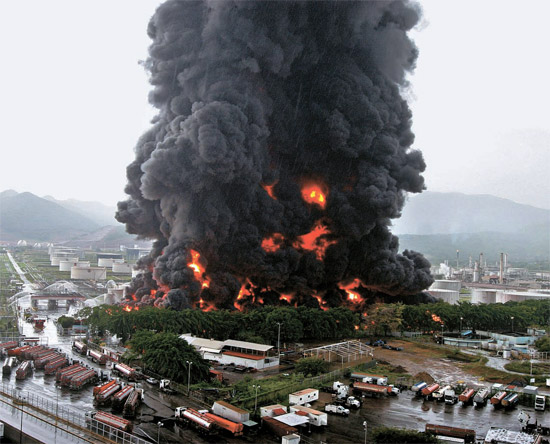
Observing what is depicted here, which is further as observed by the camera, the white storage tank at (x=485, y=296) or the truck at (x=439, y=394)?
the white storage tank at (x=485, y=296)

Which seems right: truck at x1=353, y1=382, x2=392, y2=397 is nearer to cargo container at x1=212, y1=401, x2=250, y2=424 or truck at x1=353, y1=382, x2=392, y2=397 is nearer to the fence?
cargo container at x1=212, y1=401, x2=250, y2=424

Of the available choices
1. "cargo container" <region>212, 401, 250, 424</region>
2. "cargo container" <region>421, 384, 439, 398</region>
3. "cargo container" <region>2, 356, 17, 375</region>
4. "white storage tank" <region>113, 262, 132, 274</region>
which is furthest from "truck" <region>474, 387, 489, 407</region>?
"white storage tank" <region>113, 262, 132, 274</region>

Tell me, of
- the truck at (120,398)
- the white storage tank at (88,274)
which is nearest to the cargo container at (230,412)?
the truck at (120,398)

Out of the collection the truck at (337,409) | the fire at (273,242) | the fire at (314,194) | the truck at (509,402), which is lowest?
the truck at (337,409)

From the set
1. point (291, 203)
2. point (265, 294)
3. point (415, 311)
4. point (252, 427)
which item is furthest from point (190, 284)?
point (252, 427)

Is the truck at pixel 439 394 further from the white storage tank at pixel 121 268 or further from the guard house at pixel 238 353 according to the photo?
the white storage tank at pixel 121 268

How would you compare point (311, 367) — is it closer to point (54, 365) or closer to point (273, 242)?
point (54, 365)

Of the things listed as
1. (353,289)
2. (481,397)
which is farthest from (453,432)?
(353,289)
